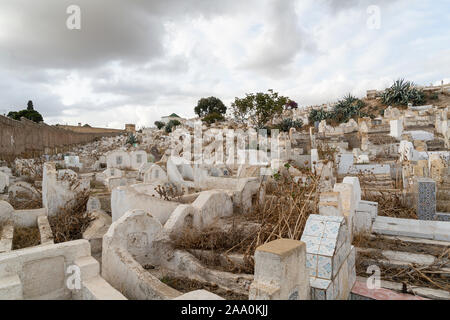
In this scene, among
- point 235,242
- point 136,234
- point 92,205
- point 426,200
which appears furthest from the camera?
point 92,205

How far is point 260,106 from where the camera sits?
1142 inches

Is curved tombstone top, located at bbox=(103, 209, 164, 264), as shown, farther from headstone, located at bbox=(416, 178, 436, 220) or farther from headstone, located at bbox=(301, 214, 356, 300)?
headstone, located at bbox=(416, 178, 436, 220)

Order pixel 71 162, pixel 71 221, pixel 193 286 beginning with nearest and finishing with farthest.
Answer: pixel 193 286, pixel 71 221, pixel 71 162

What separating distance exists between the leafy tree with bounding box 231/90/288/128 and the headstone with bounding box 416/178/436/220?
2328 cm

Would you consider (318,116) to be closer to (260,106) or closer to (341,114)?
(341,114)

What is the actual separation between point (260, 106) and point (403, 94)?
18750mm

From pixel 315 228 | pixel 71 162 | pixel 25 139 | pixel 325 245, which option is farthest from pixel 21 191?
pixel 25 139

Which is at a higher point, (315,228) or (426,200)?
(315,228)

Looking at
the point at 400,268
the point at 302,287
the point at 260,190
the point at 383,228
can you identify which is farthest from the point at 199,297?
the point at 260,190

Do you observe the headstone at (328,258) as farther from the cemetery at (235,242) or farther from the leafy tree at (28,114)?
the leafy tree at (28,114)

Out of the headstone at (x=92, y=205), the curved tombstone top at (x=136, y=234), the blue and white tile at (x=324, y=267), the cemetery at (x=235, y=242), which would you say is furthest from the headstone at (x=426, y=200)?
the headstone at (x=92, y=205)

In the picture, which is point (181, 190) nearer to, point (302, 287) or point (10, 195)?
point (10, 195)
